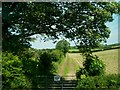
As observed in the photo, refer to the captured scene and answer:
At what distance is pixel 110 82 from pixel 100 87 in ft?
1.70

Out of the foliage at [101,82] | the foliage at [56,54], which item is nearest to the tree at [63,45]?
the foliage at [56,54]

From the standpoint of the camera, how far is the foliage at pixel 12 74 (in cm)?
1189

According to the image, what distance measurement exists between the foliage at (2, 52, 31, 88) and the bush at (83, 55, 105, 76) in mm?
4360

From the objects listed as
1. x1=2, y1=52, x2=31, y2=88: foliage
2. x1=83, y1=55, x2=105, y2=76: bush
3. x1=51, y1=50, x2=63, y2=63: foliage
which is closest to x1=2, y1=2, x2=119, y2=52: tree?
x1=83, y1=55, x2=105, y2=76: bush

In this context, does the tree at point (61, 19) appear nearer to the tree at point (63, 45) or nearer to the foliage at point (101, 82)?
the tree at point (63, 45)

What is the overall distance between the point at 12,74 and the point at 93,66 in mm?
5091

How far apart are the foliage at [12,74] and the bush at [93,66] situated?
14.3 ft

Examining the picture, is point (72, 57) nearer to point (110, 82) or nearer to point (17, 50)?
point (17, 50)

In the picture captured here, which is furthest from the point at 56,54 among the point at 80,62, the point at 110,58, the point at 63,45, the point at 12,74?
the point at 12,74

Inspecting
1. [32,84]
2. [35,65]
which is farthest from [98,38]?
[32,84]

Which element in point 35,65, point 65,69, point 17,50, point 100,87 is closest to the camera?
point 100,87

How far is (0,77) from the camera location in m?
11.6

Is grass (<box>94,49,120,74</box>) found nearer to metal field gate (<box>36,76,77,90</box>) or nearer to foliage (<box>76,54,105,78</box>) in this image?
foliage (<box>76,54,105,78</box>)

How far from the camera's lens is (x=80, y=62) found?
61.7 feet
